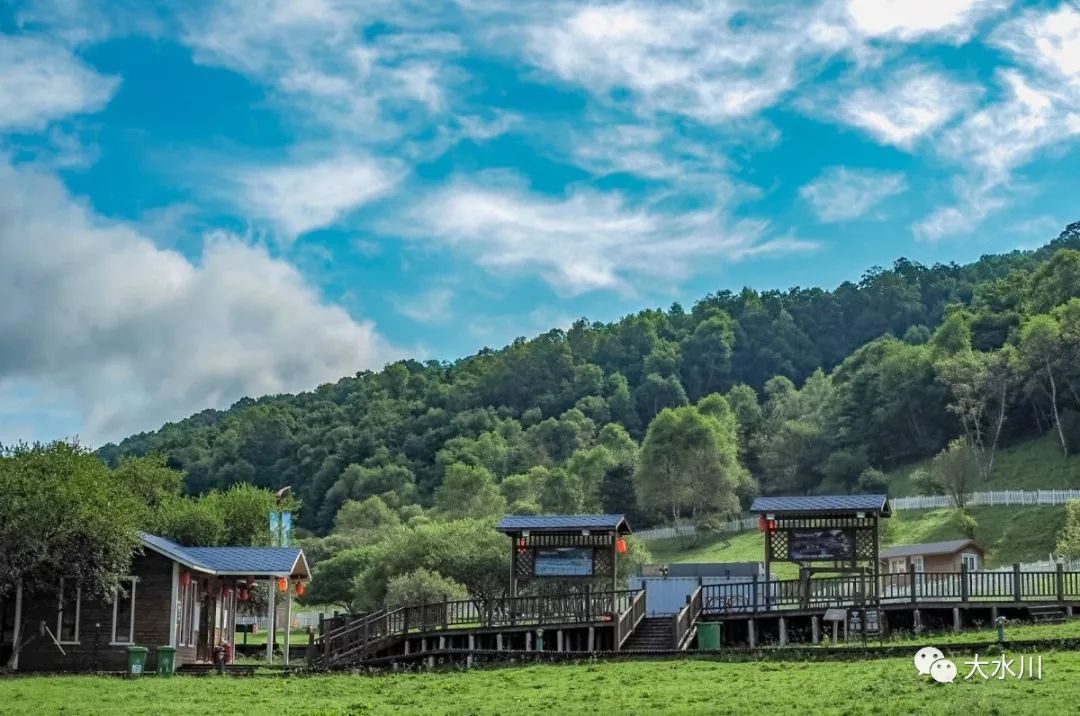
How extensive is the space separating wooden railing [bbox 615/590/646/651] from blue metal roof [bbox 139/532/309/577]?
9.61m

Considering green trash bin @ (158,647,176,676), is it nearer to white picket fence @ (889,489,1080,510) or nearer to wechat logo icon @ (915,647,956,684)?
wechat logo icon @ (915,647,956,684)

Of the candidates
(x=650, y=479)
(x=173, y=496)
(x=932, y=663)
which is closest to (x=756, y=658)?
(x=932, y=663)

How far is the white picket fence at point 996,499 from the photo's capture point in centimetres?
6919

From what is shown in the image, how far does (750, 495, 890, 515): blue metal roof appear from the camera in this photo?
33.2m

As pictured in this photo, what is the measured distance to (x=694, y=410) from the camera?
97.9 metres

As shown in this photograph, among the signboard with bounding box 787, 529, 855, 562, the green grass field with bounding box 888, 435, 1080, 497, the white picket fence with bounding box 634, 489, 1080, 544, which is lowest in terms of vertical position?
the signboard with bounding box 787, 529, 855, 562

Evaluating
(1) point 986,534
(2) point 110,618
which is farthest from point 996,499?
(2) point 110,618

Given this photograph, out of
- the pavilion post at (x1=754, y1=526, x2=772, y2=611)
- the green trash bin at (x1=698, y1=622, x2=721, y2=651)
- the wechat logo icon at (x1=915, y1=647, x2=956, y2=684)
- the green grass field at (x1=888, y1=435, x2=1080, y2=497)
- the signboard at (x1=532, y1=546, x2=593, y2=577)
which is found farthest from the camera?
the green grass field at (x1=888, y1=435, x2=1080, y2=497)

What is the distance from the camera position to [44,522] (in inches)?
1196

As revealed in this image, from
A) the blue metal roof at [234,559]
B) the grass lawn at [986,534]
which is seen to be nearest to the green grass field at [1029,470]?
the grass lawn at [986,534]

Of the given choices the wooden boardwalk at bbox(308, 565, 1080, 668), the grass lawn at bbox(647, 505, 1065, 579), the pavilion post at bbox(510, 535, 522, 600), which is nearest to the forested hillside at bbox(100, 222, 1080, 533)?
the grass lawn at bbox(647, 505, 1065, 579)

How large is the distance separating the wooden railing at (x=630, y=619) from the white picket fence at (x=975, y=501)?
131 ft

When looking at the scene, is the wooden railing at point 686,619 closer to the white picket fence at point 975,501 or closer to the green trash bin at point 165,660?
the green trash bin at point 165,660

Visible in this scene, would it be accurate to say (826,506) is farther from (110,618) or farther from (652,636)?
(110,618)
